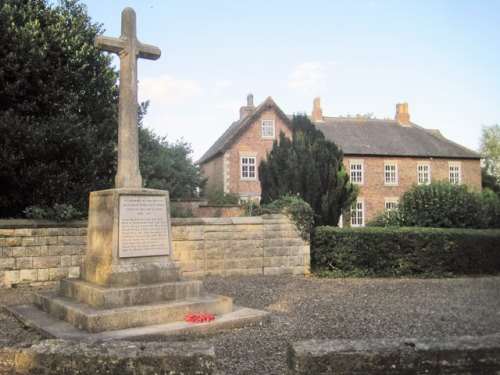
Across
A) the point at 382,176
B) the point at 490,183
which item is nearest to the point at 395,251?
the point at 382,176

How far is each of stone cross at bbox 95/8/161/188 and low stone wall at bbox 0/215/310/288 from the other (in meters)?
3.49

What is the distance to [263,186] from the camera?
21094 millimetres

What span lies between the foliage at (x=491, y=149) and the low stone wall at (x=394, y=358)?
187ft

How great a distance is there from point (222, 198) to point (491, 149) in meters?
40.3

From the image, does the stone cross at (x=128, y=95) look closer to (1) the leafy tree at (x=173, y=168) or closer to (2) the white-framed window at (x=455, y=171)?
(1) the leafy tree at (x=173, y=168)

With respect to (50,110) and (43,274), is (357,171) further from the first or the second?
(43,274)

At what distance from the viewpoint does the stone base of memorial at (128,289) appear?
6.00 metres

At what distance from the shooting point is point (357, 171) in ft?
116

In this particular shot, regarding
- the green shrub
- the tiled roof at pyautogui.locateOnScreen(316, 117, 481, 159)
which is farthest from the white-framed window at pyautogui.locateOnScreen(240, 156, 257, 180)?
the green shrub

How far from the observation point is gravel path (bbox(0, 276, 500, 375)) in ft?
17.6

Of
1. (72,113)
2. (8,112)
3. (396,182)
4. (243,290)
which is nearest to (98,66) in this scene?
(72,113)

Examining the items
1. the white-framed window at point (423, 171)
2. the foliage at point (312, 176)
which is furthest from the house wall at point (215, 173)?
the white-framed window at point (423, 171)

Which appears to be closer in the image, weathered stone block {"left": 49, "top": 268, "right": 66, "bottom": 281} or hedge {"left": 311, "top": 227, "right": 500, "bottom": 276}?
weathered stone block {"left": 49, "top": 268, "right": 66, "bottom": 281}

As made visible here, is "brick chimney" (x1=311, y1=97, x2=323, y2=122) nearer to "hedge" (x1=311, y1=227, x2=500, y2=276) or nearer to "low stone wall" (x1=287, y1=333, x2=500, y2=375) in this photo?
"hedge" (x1=311, y1=227, x2=500, y2=276)
